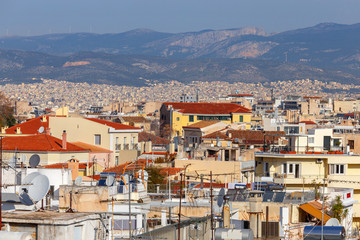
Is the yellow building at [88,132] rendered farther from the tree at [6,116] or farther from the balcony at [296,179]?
the tree at [6,116]

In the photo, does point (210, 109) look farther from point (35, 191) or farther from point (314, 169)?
point (35, 191)

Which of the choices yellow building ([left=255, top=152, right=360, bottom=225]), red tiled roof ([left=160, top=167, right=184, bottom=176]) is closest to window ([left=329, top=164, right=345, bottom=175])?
yellow building ([left=255, top=152, right=360, bottom=225])

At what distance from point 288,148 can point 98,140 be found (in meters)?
16.9

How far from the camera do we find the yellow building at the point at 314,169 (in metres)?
25.5

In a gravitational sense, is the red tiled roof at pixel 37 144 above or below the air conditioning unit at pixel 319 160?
above

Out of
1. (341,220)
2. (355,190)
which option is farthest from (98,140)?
(341,220)

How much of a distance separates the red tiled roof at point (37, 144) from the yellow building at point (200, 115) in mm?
45698

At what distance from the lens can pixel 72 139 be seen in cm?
4409

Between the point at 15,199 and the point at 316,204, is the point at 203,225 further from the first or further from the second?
the point at 316,204

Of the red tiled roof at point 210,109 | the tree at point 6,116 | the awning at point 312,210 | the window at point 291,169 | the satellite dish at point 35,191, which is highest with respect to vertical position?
the red tiled roof at point 210,109

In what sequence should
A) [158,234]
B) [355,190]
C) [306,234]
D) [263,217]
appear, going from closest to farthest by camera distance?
[158,234] < [306,234] < [263,217] < [355,190]

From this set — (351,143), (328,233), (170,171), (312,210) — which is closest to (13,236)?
Answer: (328,233)

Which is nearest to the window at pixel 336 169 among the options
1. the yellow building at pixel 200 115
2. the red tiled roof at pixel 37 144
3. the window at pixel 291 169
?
the window at pixel 291 169

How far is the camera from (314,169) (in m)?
26.3
